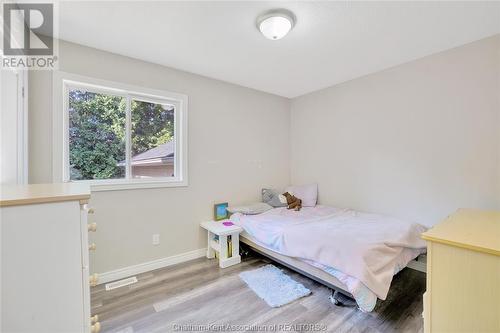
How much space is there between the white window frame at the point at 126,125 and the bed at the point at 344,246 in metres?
1.09

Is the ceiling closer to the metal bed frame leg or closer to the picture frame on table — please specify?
the picture frame on table

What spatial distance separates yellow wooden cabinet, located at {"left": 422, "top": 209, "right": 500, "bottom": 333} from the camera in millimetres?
957

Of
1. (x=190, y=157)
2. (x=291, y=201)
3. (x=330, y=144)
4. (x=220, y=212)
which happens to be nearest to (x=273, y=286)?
(x=220, y=212)

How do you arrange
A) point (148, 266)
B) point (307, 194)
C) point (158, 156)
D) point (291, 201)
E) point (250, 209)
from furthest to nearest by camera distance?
point (307, 194) < point (291, 201) < point (250, 209) < point (158, 156) < point (148, 266)

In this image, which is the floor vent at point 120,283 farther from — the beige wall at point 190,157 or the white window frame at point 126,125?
the white window frame at point 126,125

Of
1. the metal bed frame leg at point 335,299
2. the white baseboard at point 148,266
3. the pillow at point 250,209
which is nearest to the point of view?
the metal bed frame leg at point 335,299

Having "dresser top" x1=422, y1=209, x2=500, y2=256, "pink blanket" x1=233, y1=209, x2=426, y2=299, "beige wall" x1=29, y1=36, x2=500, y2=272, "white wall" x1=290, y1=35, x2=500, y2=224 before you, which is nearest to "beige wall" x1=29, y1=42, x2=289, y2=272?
"beige wall" x1=29, y1=36, x2=500, y2=272

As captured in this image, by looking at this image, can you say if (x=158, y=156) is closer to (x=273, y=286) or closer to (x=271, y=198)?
(x=271, y=198)

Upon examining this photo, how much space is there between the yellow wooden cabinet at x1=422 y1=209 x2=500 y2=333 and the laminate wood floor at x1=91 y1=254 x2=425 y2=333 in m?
0.83

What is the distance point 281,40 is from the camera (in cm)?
220

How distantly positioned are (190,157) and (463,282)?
2669 mm

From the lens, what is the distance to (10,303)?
85 centimetres

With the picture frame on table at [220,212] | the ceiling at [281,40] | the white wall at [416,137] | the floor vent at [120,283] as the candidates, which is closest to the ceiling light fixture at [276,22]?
the ceiling at [281,40]

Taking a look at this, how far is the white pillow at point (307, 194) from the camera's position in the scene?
3579 millimetres
